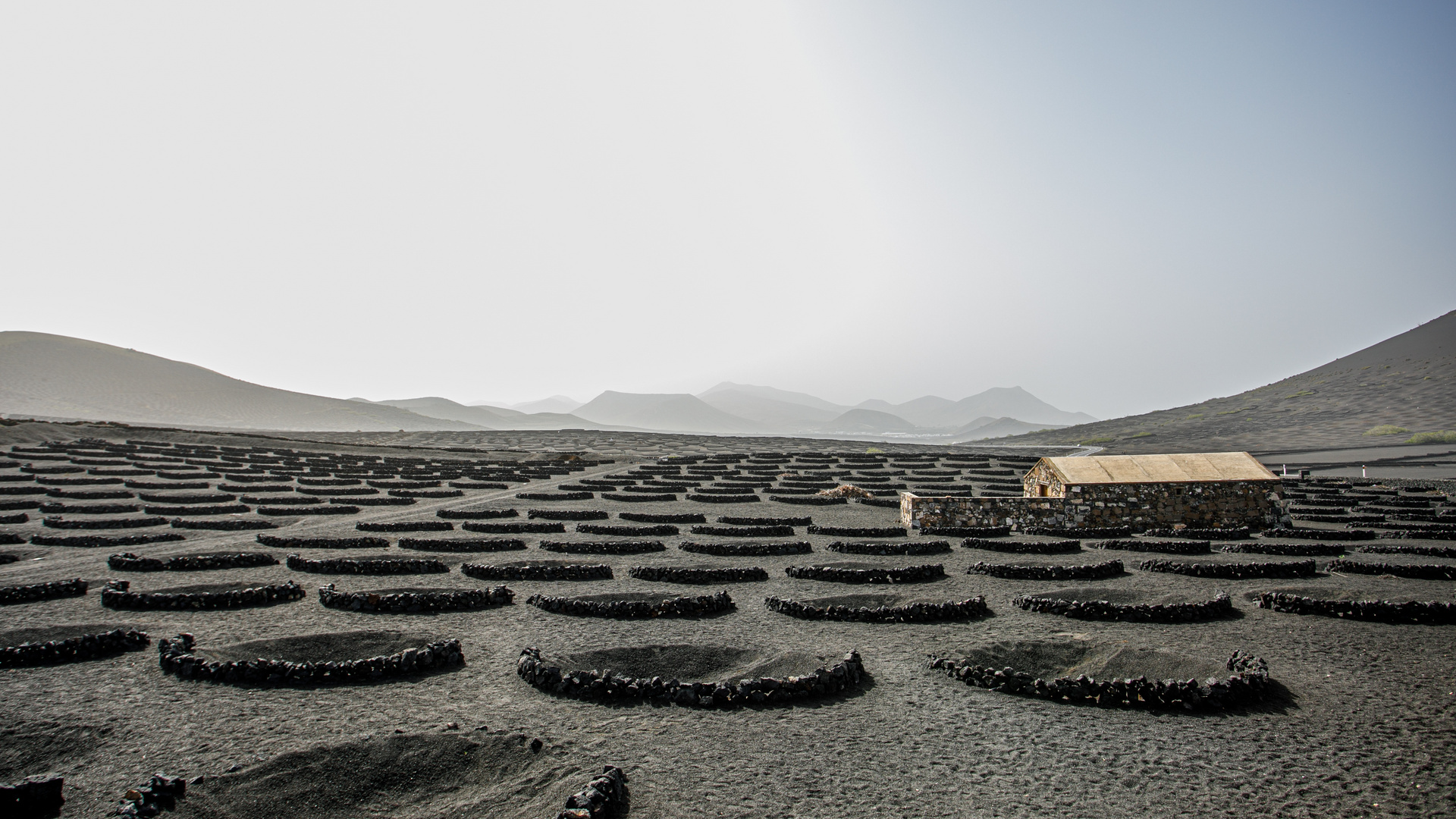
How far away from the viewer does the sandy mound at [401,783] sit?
6145 millimetres

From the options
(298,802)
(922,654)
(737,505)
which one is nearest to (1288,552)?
(922,654)

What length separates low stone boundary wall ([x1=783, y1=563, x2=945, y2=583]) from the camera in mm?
15336

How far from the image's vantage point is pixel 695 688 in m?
8.56

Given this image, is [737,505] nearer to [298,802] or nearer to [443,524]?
[443,524]

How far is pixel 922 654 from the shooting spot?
10.5m

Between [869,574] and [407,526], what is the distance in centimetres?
1597

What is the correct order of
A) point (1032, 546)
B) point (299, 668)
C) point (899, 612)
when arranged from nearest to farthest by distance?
point (299, 668)
point (899, 612)
point (1032, 546)

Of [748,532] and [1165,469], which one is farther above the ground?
[1165,469]

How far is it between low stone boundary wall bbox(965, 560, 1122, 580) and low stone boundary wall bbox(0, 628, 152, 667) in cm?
1619

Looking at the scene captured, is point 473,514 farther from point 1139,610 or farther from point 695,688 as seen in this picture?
point 1139,610

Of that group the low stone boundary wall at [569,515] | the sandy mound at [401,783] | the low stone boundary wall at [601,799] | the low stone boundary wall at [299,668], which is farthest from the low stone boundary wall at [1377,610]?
the low stone boundary wall at [569,515]

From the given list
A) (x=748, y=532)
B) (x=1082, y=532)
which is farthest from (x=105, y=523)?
(x=1082, y=532)

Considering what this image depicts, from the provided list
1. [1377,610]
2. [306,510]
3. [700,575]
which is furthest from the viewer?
[306,510]

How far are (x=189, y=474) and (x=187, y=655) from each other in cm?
3579
